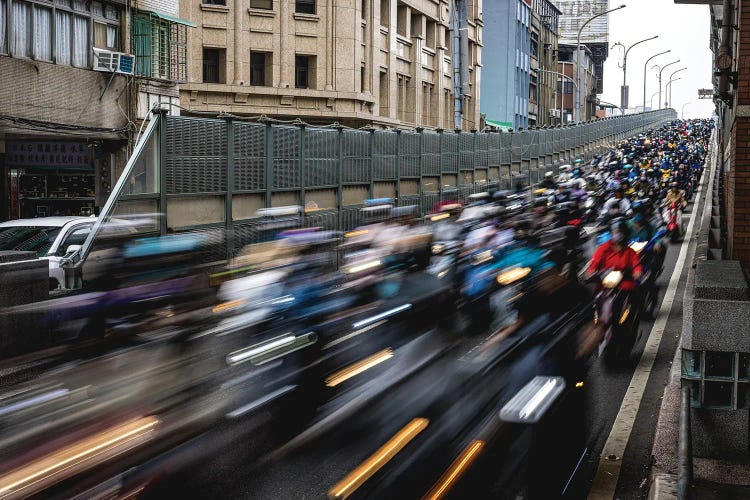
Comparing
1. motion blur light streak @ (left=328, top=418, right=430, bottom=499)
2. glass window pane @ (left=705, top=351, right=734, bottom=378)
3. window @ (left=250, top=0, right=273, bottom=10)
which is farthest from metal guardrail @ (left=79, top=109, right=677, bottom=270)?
window @ (left=250, top=0, right=273, bottom=10)

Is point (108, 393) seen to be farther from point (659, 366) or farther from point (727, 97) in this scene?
point (727, 97)

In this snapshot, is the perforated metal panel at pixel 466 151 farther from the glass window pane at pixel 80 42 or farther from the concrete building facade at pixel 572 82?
the concrete building facade at pixel 572 82

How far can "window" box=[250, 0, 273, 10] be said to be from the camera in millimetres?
39344

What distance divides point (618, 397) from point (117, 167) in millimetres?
20633

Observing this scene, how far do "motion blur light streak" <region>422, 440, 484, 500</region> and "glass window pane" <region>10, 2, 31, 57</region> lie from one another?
20.7 m

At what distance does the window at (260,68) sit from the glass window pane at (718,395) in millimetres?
33708

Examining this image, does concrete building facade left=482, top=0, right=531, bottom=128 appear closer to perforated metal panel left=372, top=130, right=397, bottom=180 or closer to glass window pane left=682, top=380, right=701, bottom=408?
perforated metal panel left=372, top=130, right=397, bottom=180

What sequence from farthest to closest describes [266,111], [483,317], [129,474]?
1. [266,111]
2. [483,317]
3. [129,474]

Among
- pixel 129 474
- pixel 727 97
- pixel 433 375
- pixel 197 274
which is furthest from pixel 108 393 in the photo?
A: pixel 727 97

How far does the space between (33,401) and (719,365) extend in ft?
15.2

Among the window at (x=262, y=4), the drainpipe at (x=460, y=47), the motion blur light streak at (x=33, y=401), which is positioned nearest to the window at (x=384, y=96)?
the window at (x=262, y=4)

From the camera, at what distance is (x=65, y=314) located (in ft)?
26.5

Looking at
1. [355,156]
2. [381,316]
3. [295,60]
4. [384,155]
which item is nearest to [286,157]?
[355,156]

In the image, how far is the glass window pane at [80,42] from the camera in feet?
84.6
